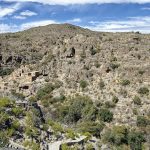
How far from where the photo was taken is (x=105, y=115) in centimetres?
4769

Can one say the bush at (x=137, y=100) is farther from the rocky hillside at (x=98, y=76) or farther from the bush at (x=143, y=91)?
the bush at (x=143, y=91)

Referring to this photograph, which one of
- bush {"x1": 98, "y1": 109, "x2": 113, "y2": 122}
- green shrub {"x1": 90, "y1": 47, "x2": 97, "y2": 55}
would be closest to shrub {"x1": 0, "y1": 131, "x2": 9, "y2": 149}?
bush {"x1": 98, "y1": 109, "x2": 113, "y2": 122}

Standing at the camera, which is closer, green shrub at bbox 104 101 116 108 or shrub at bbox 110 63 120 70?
green shrub at bbox 104 101 116 108

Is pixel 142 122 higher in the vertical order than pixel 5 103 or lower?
lower

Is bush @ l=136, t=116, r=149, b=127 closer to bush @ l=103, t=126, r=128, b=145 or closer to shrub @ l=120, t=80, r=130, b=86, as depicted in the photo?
bush @ l=103, t=126, r=128, b=145

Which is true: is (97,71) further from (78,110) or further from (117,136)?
(117,136)

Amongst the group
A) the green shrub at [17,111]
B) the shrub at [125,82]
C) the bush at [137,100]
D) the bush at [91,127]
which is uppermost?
the shrub at [125,82]

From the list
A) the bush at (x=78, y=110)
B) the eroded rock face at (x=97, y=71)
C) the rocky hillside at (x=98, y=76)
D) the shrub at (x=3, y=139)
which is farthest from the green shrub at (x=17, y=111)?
the eroded rock face at (x=97, y=71)

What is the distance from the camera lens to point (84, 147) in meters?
38.2

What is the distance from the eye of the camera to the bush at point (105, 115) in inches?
1862

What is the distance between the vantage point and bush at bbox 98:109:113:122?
47.3m

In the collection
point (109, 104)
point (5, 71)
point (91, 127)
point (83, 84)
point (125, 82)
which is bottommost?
point (91, 127)

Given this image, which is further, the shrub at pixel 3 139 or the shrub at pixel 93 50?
the shrub at pixel 93 50

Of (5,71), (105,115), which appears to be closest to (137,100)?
(105,115)
